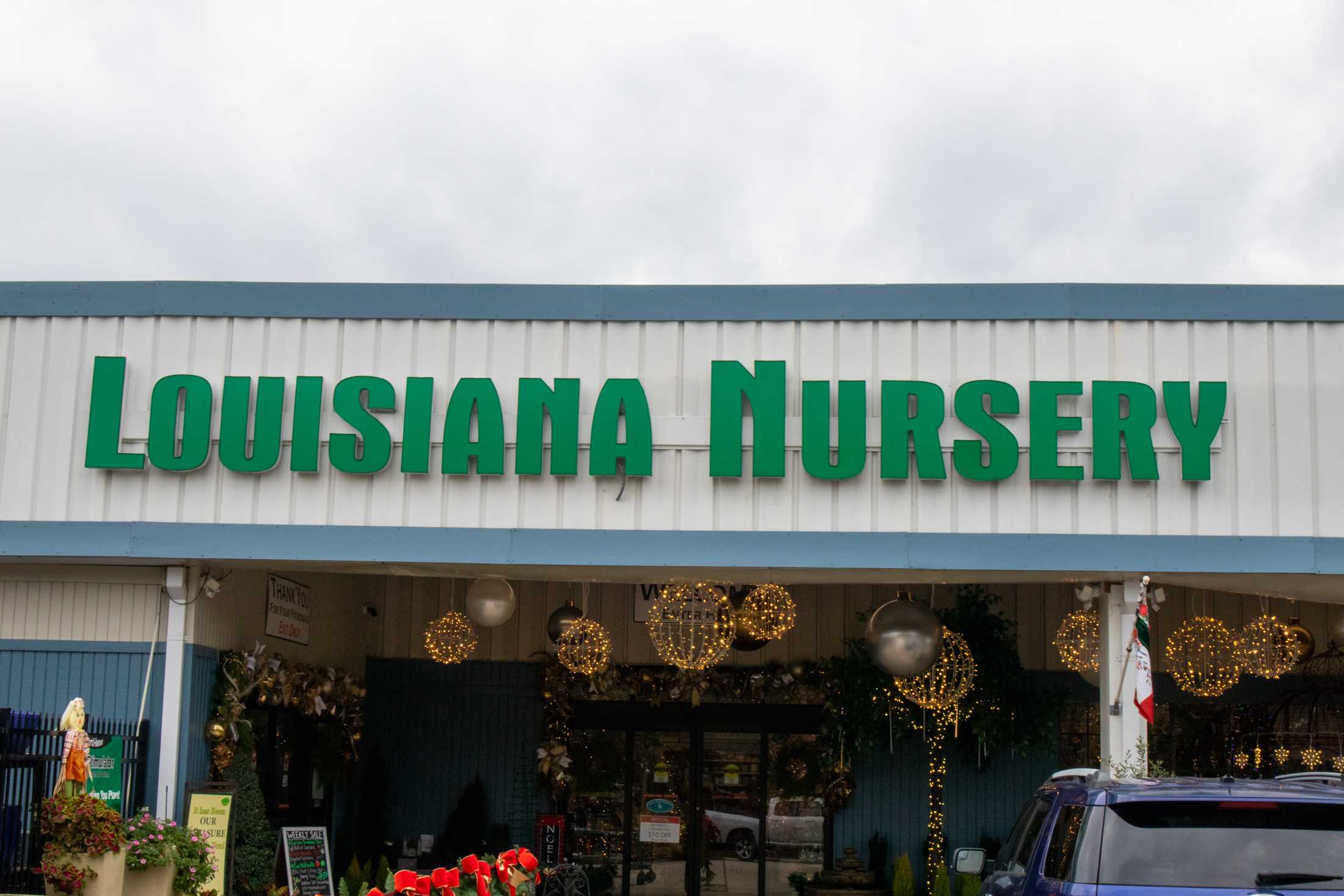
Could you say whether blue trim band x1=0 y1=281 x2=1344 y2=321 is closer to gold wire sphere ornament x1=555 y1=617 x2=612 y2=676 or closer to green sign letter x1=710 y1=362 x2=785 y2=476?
green sign letter x1=710 y1=362 x2=785 y2=476

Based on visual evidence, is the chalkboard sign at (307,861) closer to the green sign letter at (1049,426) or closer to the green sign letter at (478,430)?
the green sign letter at (478,430)

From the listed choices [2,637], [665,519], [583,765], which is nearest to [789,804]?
[583,765]

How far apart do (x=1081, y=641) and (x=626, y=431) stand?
472 centimetres

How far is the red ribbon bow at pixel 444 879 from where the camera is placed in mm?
6938

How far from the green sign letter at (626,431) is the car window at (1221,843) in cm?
639

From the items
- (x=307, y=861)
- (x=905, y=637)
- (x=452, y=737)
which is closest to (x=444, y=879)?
(x=905, y=637)

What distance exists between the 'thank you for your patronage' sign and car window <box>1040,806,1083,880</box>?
17.6ft

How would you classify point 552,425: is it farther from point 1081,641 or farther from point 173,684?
point 1081,641

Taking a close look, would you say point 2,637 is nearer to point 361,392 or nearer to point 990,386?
point 361,392

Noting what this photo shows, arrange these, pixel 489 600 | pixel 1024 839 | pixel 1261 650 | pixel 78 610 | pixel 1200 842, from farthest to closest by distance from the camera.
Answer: pixel 1261 650 → pixel 489 600 → pixel 78 610 → pixel 1024 839 → pixel 1200 842

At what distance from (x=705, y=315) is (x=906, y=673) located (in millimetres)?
3555

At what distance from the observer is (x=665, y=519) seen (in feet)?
40.0

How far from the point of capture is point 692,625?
44.1 feet

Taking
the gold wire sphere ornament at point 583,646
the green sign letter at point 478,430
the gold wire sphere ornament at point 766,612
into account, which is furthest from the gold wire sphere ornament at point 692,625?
the green sign letter at point 478,430
